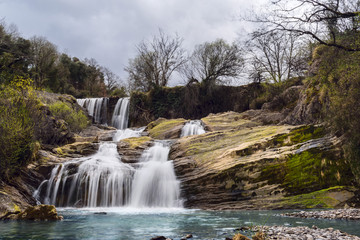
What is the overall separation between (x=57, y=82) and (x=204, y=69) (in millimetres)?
26118

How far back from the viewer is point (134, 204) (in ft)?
46.5

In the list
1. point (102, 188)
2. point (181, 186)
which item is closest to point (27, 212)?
point (102, 188)

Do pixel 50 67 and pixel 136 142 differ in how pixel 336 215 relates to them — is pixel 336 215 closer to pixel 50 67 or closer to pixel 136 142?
pixel 136 142

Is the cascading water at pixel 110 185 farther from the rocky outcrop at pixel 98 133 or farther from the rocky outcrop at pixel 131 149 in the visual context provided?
the rocky outcrop at pixel 98 133

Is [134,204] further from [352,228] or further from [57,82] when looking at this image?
[57,82]

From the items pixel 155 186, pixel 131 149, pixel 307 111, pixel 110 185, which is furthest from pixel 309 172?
pixel 131 149

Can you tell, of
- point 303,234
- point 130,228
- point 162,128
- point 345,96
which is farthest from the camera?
point 162,128

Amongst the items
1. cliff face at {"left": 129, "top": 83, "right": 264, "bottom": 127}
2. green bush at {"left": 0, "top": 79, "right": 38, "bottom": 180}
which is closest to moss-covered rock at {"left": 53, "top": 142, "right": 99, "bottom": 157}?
green bush at {"left": 0, "top": 79, "right": 38, "bottom": 180}

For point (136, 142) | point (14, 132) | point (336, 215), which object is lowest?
point (336, 215)

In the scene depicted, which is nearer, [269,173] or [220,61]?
[269,173]

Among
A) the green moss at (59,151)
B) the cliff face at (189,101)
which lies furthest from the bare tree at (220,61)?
the green moss at (59,151)

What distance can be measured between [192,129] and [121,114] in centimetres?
1565

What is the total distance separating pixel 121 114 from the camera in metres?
35.4

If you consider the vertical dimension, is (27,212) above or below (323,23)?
below
